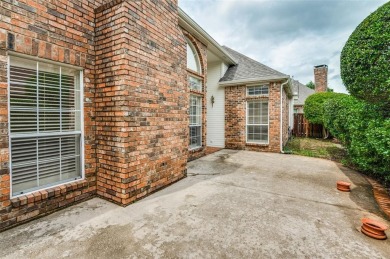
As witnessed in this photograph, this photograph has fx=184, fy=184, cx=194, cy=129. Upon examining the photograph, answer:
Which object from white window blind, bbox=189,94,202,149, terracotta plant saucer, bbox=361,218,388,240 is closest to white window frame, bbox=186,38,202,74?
white window blind, bbox=189,94,202,149

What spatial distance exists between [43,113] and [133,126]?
1272 mm

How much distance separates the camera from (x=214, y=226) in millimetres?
2408

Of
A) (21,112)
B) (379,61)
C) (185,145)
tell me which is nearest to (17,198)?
(21,112)

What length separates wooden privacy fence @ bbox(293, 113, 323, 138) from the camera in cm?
1432

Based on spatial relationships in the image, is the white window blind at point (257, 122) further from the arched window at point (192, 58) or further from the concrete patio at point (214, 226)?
the concrete patio at point (214, 226)

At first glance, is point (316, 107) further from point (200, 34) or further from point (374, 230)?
point (374, 230)

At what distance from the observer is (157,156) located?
3555mm

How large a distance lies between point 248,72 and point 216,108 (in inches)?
90.6

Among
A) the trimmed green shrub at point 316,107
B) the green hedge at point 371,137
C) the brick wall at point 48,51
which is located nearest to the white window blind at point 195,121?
the brick wall at point 48,51

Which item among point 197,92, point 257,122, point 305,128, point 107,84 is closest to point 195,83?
point 197,92

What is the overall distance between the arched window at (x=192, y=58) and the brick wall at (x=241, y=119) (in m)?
2.33

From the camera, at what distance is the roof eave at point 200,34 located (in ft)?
18.7

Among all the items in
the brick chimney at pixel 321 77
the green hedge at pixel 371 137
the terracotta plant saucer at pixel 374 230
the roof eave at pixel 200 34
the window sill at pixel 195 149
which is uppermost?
the brick chimney at pixel 321 77

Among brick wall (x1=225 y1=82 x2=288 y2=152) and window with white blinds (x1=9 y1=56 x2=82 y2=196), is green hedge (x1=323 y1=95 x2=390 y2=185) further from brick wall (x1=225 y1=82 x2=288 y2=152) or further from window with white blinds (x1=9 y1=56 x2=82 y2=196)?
window with white blinds (x1=9 y1=56 x2=82 y2=196)
